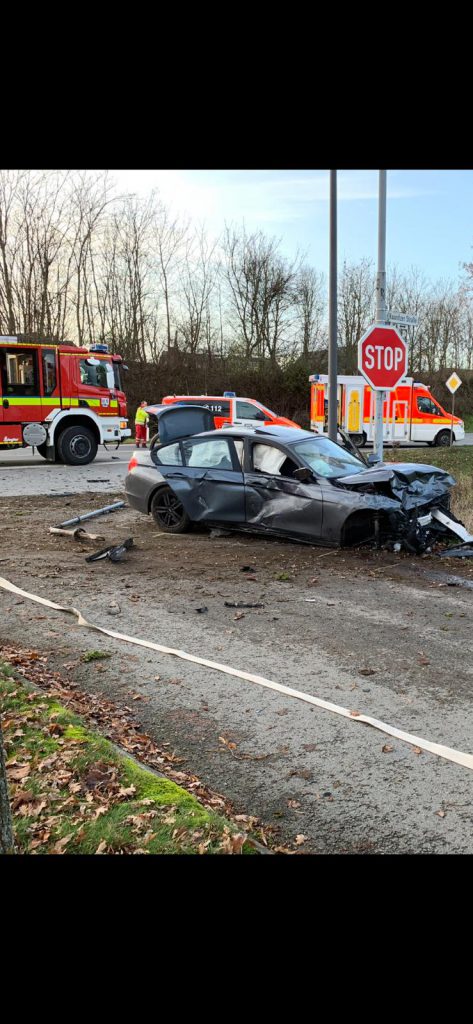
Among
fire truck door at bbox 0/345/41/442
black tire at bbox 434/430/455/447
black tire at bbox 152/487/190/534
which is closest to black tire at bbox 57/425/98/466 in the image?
fire truck door at bbox 0/345/41/442

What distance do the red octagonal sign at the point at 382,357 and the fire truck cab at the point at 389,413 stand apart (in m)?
15.9

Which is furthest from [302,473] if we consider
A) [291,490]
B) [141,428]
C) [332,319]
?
[141,428]

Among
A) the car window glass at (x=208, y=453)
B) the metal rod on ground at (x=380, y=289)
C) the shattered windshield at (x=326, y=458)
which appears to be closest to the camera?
the shattered windshield at (x=326, y=458)

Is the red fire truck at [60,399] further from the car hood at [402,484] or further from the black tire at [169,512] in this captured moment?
the car hood at [402,484]

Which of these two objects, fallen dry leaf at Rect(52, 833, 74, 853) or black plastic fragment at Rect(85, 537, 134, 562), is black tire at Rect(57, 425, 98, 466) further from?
fallen dry leaf at Rect(52, 833, 74, 853)

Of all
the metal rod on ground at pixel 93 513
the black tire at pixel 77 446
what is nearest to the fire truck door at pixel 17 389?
the black tire at pixel 77 446

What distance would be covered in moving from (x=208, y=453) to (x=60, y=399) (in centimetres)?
1056

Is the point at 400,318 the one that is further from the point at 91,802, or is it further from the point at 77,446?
the point at 77,446

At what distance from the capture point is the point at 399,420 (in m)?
27.6

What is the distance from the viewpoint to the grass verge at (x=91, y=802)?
299 centimetres

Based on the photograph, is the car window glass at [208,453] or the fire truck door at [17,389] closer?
the car window glass at [208,453]

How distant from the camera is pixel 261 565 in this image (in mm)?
8633

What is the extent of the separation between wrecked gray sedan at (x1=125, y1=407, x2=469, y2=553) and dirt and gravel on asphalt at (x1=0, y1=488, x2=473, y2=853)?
0.30m

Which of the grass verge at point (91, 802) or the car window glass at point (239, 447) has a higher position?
the car window glass at point (239, 447)
